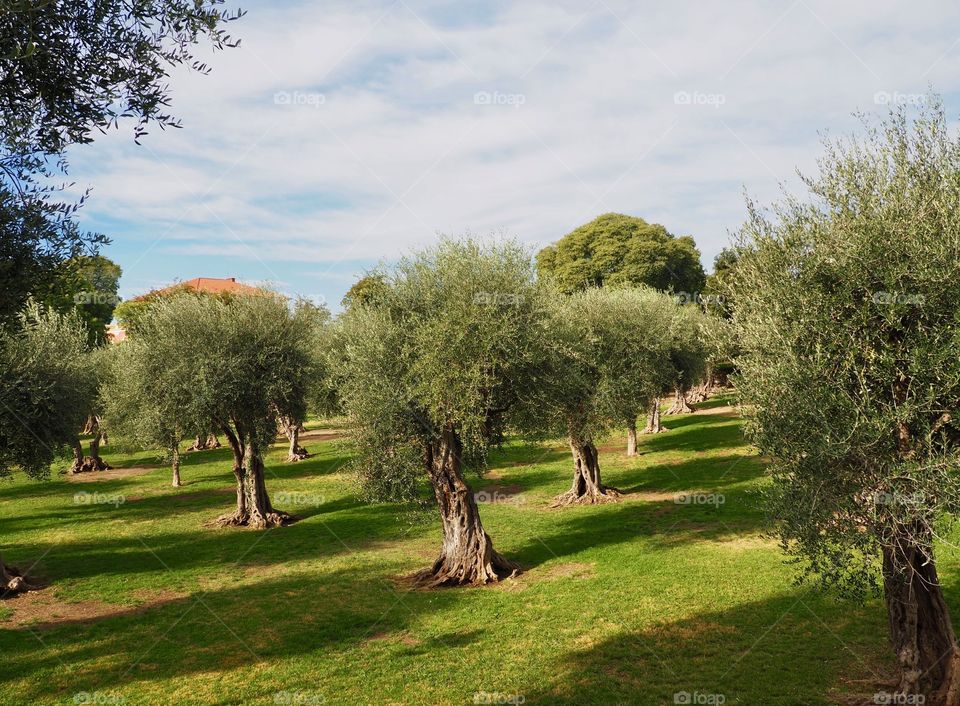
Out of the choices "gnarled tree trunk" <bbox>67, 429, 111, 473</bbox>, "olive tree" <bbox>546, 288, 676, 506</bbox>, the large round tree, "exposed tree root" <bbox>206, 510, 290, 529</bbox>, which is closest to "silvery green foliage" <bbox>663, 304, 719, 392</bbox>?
"olive tree" <bbox>546, 288, 676, 506</bbox>

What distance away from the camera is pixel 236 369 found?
106 feet

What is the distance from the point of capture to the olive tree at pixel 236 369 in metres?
32.1

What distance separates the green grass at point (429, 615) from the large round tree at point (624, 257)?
49165 mm

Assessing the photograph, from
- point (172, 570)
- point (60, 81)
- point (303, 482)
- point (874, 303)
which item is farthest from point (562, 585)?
point (303, 482)

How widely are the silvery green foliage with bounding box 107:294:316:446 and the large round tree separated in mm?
51496

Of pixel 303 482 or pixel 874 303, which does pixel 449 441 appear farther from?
pixel 303 482

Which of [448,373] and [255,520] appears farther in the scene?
[255,520]

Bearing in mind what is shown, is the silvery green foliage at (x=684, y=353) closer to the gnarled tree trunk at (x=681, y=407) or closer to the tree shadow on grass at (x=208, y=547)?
the gnarled tree trunk at (x=681, y=407)

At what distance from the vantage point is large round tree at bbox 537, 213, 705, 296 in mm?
83938

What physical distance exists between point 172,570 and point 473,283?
17.9 meters

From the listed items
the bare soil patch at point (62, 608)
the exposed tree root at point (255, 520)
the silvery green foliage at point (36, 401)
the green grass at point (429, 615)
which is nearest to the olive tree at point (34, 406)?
the silvery green foliage at point (36, 401)

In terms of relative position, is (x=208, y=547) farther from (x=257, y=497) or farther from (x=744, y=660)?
(x=744, y=660)

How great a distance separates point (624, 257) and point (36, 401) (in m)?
69.9

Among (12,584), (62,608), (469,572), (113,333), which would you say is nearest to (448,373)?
(469,572)
